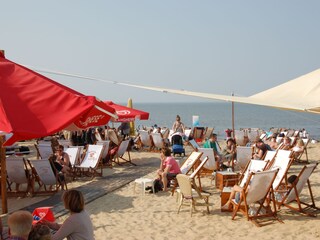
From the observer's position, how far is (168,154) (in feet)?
30.3

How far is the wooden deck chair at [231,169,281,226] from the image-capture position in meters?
6.63

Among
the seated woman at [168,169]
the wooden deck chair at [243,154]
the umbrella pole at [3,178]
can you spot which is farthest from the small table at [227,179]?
the umbrella pole at [3,178]

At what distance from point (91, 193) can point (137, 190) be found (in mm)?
972

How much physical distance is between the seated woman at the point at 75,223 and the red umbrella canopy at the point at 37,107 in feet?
2.40

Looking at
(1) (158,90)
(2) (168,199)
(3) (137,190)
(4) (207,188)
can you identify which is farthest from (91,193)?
(1) (158,90)

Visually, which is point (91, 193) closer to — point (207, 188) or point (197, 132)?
point (207, 188)

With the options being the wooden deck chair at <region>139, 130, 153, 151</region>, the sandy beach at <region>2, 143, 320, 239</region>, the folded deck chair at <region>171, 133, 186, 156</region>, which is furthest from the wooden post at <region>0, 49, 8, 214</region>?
the wooden deck chair at <region>139, 130, 153, 151</region>

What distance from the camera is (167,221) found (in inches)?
278

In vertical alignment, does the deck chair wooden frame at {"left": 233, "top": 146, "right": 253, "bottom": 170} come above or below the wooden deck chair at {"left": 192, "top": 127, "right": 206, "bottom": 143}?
below

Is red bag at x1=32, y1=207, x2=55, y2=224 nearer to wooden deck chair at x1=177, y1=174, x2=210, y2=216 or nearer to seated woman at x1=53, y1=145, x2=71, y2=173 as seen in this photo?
wooden deck chair at x1=177, y1=174, x2=210, y2=216

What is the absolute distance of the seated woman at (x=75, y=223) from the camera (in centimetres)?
416

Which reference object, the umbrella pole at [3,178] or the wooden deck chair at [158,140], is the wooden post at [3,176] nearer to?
the umbrella pole at [3,178]

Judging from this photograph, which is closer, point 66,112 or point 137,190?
point 66,112

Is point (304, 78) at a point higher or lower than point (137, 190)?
→ higher
